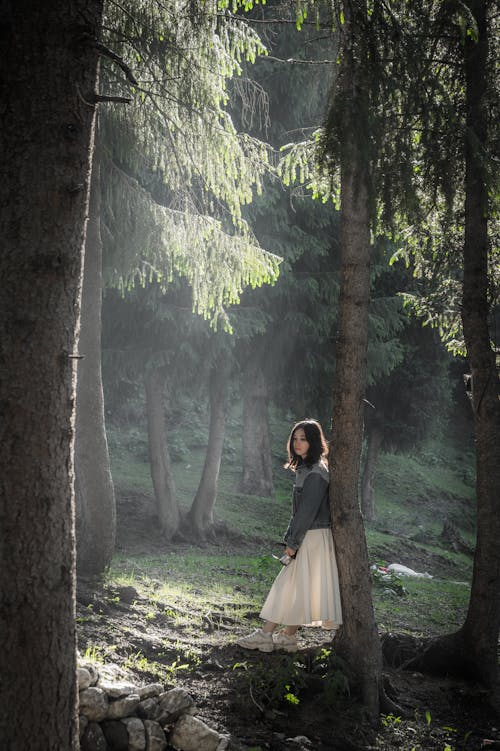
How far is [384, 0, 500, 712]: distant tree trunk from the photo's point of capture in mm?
6441

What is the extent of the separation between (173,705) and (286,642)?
5.81ft

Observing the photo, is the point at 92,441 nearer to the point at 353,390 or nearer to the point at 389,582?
the point at 353,390

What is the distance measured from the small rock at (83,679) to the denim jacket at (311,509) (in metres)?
2.17

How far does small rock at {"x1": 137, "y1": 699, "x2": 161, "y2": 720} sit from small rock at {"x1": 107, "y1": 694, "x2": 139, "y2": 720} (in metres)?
0.04

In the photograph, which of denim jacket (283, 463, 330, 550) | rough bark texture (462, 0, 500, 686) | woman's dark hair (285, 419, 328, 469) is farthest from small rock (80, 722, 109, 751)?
rough bark texture (462, 0, 500, 686)

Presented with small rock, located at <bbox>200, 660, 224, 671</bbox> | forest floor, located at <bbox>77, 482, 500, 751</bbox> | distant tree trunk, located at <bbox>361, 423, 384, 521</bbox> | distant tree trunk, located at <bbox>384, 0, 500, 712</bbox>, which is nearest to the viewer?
forest floor, located at <bbox>77, 482, 500, 751</bbox>

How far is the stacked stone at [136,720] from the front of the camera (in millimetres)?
3885

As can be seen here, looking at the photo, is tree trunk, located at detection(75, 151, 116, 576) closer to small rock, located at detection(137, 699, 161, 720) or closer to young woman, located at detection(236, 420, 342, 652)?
young woman, located at detection(236, 420, 342, 652)

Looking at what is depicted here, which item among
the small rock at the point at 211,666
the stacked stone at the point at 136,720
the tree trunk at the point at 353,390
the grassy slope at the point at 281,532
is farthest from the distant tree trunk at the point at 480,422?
the stacked stone at the point at 136,720

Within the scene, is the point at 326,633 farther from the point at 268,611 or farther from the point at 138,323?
the point at 138,323

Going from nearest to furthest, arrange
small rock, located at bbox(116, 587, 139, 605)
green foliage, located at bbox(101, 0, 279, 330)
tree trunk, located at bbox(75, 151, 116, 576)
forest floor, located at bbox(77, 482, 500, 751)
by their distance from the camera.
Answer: forest floor, located at bbox(77, 482, 500, 751) → green foliage, located at bbox(101, 0, 279, 330) → small rock, located at bbox(116, 587, 139, 605) → tree trunk, located at bbox(75, 151, 116, 576)

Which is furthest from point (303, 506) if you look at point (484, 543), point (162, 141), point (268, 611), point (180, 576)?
point (180, 576)

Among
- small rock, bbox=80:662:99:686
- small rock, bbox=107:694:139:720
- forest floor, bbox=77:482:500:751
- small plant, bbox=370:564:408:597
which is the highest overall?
small rock, bbox=80:662:99:686

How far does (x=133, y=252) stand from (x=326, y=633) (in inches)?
191
